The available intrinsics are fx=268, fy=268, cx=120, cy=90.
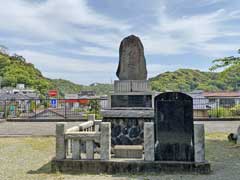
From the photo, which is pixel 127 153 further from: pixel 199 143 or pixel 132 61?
pixel 132 61

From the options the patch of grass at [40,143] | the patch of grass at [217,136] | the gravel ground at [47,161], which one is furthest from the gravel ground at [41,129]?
the gravel ground at [47,161]

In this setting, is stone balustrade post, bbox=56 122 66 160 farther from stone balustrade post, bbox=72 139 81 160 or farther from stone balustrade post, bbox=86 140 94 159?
stone balustrade post, bbox=86 140 94 159

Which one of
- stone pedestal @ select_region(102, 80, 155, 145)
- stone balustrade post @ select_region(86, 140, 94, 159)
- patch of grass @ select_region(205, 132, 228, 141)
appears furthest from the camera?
patch of grass @ select_region(205, 132, 228, 141)

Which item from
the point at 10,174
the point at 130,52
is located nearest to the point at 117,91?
the point at 130,52

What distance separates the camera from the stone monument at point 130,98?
6.88 m

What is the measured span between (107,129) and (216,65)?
5.32 metres

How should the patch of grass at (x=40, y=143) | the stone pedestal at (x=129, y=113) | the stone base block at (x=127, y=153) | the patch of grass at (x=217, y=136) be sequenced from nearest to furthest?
the stone base block at (x=127, y=153), the stone pedestal at (x=129, y=113), the patch of grass at (x=40, y=143), the patch of grass at (x=217, y=136)

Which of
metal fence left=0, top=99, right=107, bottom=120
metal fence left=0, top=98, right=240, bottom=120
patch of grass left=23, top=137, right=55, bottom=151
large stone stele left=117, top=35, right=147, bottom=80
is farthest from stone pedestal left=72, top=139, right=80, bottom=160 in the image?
metal fence left=0, top=98, right=240, bottom=120

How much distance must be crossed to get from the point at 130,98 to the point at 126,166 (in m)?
2.37

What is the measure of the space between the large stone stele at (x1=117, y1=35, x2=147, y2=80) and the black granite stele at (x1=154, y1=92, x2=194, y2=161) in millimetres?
2162

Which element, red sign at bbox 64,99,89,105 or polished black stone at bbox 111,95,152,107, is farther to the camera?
red sign at bbox 64,99,89,105

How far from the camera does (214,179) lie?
15.5 ft

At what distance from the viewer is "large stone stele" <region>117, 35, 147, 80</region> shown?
25.1 feet

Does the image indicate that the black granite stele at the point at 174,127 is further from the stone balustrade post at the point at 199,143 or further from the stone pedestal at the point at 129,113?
the stone pedestal at the point at 129,113
